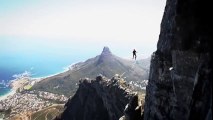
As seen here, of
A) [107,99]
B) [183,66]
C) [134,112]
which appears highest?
[183,66]

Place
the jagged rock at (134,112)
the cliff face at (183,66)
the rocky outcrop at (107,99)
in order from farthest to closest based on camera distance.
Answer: the rocky outcrop at (107,99), the jagged rock at (134,112), the cliff face at (183,66)

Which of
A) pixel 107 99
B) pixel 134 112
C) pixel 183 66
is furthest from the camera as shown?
pixel 107 99

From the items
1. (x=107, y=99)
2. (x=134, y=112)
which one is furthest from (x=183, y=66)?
(x=107, y=99)

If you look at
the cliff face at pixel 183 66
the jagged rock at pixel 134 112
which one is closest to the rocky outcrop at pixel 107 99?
the jagged rock at pixel 134 112

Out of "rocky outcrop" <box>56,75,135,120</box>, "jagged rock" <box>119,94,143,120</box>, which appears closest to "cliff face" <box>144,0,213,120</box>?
"jagged rock" <box>119,94,143,120</box>

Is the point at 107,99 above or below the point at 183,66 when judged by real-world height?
below

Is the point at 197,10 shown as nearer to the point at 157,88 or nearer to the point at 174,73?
the point at 174,73

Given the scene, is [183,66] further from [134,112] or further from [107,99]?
[107,99]

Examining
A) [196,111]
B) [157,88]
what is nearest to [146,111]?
[157,88]

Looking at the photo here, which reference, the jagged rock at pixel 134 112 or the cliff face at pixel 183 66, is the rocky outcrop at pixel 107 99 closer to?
the jagged rock at pixel 134 112

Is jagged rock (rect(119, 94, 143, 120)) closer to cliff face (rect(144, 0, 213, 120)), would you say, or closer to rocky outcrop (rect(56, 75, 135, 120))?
cliff face (rect(144, 0, 213, 120))
